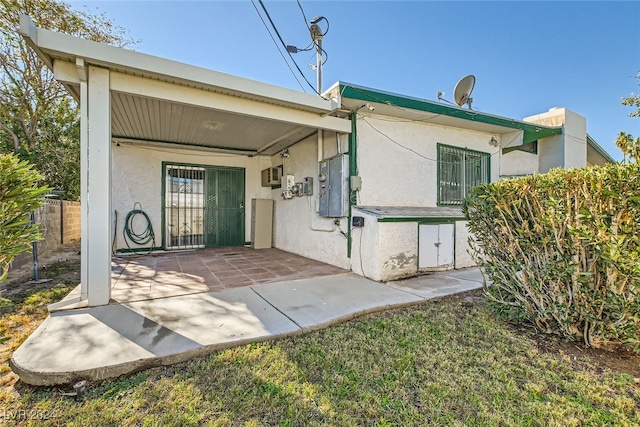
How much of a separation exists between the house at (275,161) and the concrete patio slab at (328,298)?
635mm

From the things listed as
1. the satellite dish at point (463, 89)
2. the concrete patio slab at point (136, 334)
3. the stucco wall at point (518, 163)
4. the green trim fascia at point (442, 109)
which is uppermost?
the satellite dish at point (463, 89)

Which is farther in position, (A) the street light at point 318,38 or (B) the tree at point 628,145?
(A) the street light at point 318,38

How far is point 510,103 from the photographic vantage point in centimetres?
1011

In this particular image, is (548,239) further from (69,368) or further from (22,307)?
(22,307)

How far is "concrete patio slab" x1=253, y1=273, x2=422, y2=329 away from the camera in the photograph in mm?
3086

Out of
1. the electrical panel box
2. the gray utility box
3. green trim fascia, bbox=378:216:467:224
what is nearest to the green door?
the electrical panel box

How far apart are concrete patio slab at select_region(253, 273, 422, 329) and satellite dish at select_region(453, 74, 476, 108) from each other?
453 cm

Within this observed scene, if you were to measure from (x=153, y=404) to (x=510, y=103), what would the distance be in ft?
41.7

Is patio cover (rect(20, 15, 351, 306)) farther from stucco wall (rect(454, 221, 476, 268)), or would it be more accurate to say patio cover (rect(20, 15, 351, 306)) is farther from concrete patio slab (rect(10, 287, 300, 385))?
stucco wall (rect(454, 221, 476, 268))

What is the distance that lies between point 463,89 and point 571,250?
15.8 ft

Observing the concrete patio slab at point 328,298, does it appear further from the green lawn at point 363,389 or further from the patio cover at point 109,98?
the patio cover at point 109,98

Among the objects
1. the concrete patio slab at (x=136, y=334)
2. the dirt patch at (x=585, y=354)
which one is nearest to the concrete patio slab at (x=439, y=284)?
the dirt patch at (x=585, y=354)

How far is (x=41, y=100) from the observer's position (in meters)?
8.66

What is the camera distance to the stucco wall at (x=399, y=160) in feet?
17.3
